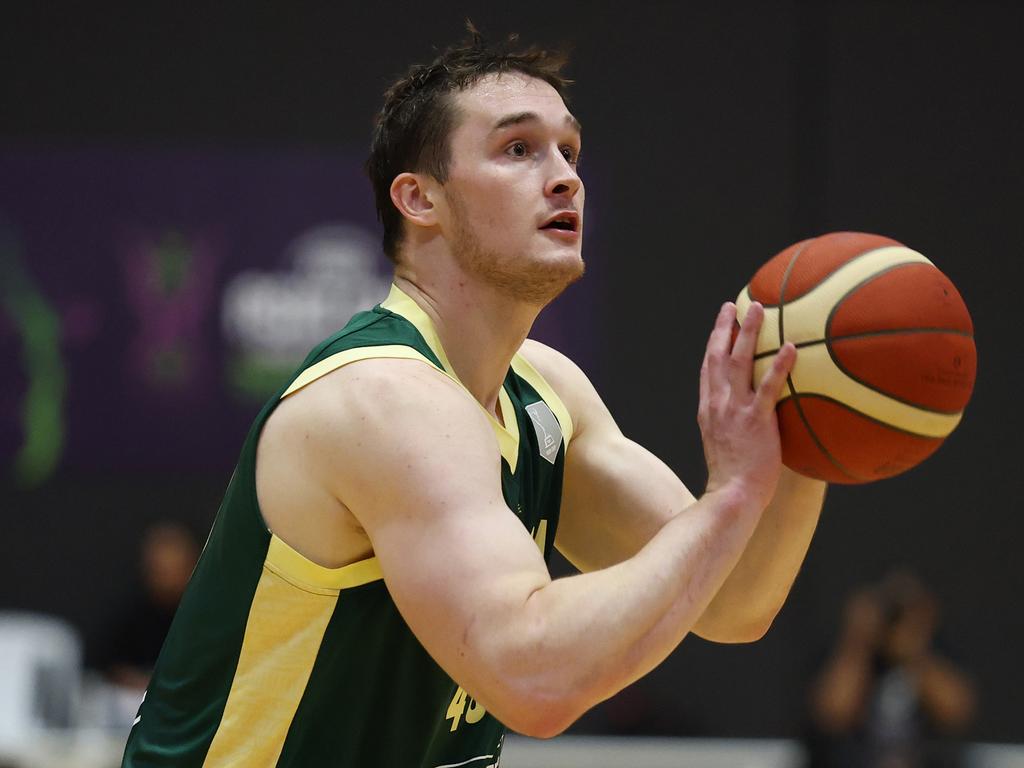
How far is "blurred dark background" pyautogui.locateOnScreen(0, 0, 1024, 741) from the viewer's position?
806 centimetres

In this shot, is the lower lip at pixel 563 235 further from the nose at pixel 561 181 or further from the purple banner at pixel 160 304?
the purple banner at pixel 160 304

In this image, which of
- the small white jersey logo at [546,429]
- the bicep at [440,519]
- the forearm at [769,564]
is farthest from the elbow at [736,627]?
the bicep at [440,519]

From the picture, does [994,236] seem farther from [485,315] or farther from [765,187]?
[485,315]

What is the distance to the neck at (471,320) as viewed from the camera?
2.93 metres

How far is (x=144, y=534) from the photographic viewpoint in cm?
813

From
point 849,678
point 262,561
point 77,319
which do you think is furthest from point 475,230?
point 77,319

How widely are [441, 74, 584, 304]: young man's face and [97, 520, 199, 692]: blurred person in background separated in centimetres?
518

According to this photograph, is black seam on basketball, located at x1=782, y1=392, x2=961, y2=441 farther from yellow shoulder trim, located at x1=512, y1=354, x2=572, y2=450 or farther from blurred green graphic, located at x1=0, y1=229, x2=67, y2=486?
blurred green graphic, located at x1=0, y1=229, x2=67, y2=486

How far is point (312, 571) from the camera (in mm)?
2592

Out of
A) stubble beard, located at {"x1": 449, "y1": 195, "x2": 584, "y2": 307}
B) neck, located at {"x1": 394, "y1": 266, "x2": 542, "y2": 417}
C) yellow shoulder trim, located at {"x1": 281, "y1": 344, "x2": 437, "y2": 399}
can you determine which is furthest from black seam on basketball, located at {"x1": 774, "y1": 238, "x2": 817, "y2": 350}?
yellow shoulder trim, located at {"x1": 281, "y1": 344, "x2": 437, "y2": 399}

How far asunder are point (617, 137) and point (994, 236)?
85.5 inches

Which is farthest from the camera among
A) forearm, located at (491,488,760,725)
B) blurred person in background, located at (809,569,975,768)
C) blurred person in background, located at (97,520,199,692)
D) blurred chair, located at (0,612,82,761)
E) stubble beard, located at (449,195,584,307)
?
blurred person in background, located at (97,520,199,692)

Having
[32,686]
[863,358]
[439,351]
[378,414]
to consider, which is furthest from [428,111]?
[32,686]

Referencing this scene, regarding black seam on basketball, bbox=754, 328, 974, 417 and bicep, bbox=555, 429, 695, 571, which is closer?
black seam on basketball, bbox=754, 328, 974, 417
